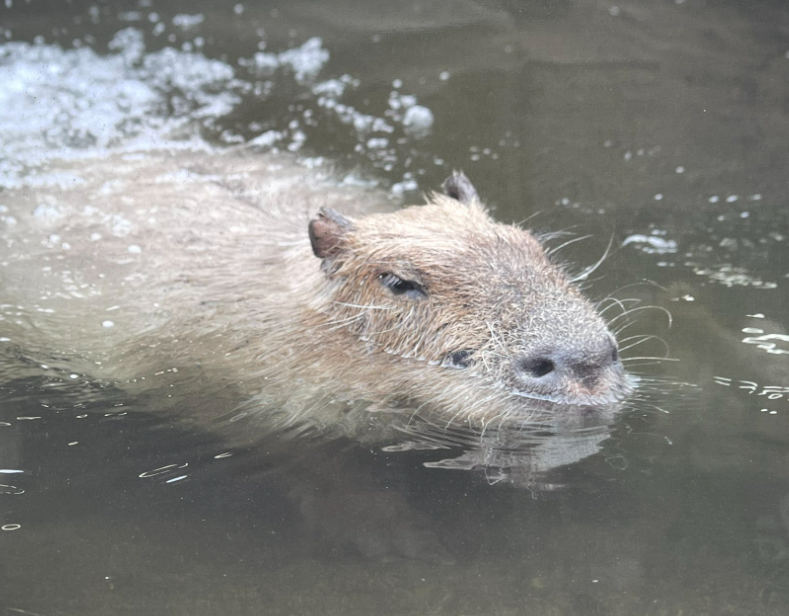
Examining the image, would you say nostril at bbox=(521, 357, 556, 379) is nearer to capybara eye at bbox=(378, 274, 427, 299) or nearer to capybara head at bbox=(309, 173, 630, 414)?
capybara head at bbox=(309, 173, 630, 414)

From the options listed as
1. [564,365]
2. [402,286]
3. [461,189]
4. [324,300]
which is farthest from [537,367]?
[461,189]

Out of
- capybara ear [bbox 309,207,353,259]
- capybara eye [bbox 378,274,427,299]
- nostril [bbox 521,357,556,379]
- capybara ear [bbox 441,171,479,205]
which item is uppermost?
capybara ear [bbox 441,171,479,205]

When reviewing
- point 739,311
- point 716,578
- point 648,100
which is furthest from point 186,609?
point 648,100

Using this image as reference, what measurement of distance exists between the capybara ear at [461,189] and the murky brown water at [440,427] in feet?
2.14

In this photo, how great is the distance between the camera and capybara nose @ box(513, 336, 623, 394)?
9.45 ft

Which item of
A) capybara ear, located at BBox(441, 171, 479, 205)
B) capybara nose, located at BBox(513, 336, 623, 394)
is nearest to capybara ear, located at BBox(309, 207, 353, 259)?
capybara ear, located at BBox(441, 171, 479, 205)

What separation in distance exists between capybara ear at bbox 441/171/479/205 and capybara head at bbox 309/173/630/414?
8 centimetres

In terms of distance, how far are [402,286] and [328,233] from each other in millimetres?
358

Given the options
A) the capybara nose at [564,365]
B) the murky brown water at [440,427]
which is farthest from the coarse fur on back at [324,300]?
the murky brown water at [440,427]

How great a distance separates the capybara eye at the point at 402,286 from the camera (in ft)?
10.9

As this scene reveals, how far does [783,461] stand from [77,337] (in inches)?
Answer: 99.6

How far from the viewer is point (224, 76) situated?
606 cm

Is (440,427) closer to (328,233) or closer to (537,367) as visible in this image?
(537,367)

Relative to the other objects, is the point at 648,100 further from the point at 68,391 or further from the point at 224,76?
the point at 68,391
